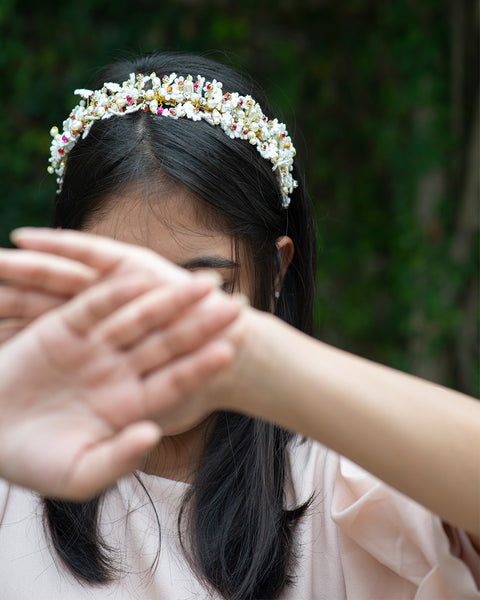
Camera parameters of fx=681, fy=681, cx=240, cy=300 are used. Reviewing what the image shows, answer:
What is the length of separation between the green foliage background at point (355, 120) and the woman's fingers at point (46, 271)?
6.65ft

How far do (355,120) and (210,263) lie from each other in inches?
94.7

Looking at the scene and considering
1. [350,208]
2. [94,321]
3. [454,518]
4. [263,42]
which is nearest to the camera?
[94,321]

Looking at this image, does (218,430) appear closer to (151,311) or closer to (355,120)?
(151,311)

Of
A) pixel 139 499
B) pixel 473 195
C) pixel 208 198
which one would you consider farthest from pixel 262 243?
pixel 473 195

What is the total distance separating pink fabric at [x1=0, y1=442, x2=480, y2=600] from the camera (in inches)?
43.3

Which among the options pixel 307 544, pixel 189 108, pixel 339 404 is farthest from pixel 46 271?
pixel 307 544

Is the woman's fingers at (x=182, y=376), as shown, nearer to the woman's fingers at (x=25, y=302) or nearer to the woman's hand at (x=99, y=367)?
the woman's hand at (x=99, y=367)

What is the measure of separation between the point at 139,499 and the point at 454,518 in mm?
678

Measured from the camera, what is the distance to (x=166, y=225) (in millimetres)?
1194

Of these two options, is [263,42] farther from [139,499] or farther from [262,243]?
[139,499]

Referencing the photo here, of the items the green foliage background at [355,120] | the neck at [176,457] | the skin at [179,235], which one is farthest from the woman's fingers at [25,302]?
the green foliage background at [355,120]

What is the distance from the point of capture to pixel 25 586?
1.24m

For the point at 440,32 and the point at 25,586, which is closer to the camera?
the point at 25,586

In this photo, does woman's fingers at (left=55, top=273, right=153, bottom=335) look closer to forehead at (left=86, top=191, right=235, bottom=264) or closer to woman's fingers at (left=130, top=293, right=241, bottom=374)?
woman's fingers at (left=130, top=293, right=241, bottom=374)
